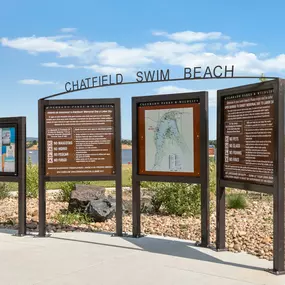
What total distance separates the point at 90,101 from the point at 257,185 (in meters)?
3.27

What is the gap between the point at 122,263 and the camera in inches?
261

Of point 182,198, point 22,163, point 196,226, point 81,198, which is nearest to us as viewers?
point 22,163

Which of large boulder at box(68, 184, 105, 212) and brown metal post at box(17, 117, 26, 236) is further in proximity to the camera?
large boulder at box(68, 184, 105, 212)

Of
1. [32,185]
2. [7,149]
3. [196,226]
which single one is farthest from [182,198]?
[32,185]

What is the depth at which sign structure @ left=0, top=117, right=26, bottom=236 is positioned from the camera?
8844 millimetres

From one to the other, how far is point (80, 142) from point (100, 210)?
2.67 meters

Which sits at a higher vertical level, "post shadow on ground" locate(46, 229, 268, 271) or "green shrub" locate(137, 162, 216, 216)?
"green shrub" locate(137, 162, 216, 216)

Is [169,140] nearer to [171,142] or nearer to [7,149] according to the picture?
[171,142]

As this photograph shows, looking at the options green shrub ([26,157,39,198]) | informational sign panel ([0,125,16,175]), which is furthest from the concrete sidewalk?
green shrub ([26,157,39,198])

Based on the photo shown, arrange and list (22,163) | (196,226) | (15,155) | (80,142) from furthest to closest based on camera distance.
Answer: (196,226) → (15,155) → (22,163) → (80,142)

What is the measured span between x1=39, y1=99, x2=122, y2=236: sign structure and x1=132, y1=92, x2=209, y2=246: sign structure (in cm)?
39

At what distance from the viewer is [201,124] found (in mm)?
7574

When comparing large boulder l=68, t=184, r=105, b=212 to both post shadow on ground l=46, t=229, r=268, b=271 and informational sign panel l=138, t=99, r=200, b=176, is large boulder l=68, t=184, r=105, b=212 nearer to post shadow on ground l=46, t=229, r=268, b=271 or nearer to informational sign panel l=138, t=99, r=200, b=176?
post shadow on ground l=46, t=229, r=268, b=271

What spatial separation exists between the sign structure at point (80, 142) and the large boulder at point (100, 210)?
86.5 inches
